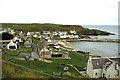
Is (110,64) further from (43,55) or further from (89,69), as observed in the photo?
(43,55)

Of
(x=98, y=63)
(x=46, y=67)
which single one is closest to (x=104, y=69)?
(x=98, y=63)

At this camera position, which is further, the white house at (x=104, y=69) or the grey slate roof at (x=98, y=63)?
the grey slate roof at (x=98, y=63)

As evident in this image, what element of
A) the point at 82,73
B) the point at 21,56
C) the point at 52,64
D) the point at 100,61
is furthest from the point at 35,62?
the point at 100,61

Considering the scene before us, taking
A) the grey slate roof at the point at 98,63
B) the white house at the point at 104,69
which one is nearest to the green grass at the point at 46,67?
the white house at the point at 104,69

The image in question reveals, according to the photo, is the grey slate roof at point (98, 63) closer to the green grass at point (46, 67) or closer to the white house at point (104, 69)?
the white house at point (104, 69)

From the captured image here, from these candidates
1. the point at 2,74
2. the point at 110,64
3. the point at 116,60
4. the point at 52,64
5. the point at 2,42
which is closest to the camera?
the point at 2,74

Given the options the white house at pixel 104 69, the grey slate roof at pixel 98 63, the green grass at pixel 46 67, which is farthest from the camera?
the green grass at pixel 46 67

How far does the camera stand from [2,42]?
141 feet

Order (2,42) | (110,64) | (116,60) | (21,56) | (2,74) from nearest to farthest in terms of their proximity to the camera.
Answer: (2,74), (110,64), (116,60), (21,56), (2,42)

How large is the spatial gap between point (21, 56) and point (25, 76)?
40.4 feet

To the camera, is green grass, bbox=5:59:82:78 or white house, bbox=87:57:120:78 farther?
green grass, bbox=5:59:82:78

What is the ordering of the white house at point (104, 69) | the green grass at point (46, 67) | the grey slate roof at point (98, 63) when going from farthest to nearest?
the green grass at point (46, 67)
the grey slate roof at point (98, 63)
the white house at point (104, 69)

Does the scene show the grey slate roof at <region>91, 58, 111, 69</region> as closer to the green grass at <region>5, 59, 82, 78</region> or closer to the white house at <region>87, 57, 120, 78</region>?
the white house at <region>87, 57, 120, 78</region>

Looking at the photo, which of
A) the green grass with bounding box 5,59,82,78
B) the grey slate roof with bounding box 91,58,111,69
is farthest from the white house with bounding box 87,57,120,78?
the green grass with bounding box 5,59,82,78
